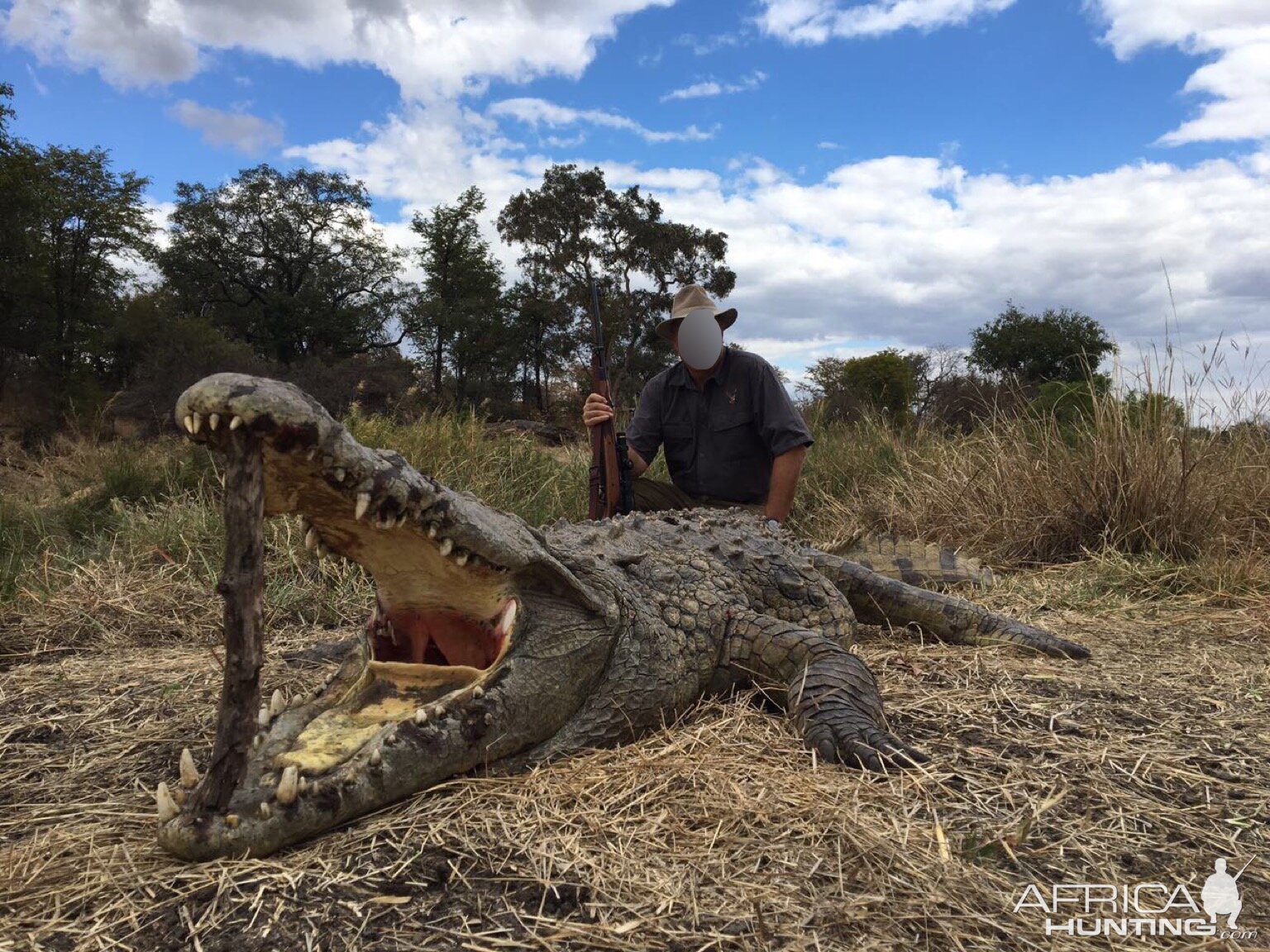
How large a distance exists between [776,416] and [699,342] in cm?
72

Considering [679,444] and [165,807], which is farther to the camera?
[679,444]

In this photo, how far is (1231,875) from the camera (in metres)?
1.76

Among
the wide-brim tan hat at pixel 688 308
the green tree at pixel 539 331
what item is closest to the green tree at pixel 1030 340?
the green tree at pixel 539 331

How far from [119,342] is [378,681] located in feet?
85.2

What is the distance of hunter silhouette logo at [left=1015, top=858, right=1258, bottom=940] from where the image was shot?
1544 mm

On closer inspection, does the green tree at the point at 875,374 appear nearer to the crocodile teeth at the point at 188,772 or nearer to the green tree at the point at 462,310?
the green tree at the point at 462,310

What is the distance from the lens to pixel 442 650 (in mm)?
2424

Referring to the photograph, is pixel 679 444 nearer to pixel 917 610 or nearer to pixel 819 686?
pixel 917 610

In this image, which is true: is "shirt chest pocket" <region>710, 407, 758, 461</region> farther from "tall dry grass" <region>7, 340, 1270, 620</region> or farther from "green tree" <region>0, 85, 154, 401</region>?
"green tree" <region>0, 85, 154, 401</region>

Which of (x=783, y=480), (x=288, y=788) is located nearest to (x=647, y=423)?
(x=783, y=480)

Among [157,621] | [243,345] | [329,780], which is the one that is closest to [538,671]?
[329,780]

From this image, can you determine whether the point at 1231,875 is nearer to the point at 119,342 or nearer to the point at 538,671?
the point at 538,671

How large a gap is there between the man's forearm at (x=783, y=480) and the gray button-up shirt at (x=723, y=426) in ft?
0.19

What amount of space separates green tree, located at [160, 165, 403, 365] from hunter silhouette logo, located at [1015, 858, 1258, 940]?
1180 inches
